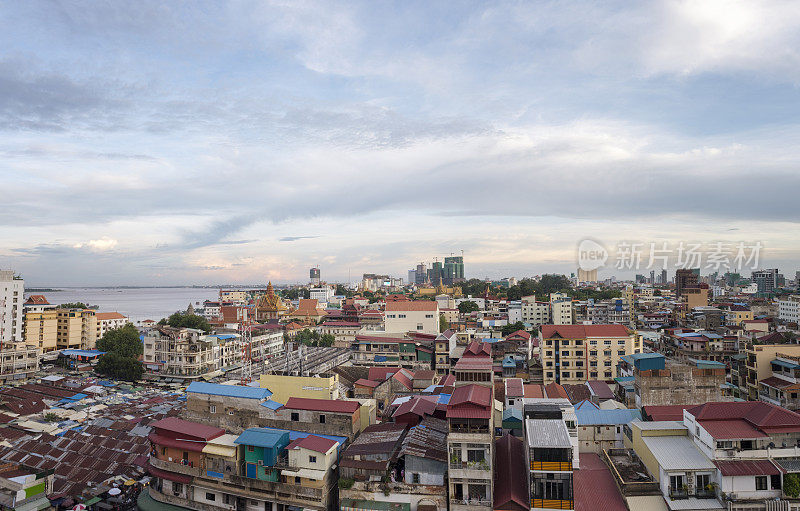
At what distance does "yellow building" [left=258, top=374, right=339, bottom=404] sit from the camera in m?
20.0

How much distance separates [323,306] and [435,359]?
49.6 meters

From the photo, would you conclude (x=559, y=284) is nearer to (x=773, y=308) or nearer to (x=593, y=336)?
(x=773, y=308)

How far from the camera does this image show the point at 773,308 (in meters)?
54.4

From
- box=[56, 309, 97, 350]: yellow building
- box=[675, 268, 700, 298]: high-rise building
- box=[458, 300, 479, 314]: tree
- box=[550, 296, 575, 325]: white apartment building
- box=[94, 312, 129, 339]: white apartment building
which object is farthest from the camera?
box=[675, 268, 700, 298]: high-rise building

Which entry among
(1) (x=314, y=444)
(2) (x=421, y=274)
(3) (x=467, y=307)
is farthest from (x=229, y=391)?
(2) (x=421, y=274)

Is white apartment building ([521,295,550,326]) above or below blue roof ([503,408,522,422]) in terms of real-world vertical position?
above

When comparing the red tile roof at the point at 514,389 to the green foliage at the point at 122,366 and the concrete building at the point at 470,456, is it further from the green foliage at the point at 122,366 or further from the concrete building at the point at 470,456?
the green foliage at the point at 122,366

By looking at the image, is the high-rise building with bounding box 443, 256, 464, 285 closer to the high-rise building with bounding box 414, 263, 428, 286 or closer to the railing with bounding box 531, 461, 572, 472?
the high-rise building with bounding box 414, 263, 428, 286

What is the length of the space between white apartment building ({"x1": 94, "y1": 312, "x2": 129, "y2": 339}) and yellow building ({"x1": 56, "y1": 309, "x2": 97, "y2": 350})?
0.66 m

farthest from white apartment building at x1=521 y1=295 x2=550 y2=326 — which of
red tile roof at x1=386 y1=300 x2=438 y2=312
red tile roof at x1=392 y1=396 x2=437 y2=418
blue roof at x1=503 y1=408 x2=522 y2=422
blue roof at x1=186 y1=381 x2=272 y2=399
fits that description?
blue roof at x1=186 y1=381 x2=272 y2=399

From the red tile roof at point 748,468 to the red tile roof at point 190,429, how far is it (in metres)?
15.4

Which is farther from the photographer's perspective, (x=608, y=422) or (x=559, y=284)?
(x=559, y=284)

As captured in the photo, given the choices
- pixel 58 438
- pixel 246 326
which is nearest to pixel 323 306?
pixel 246 326

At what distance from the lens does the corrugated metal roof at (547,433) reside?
1255cm
